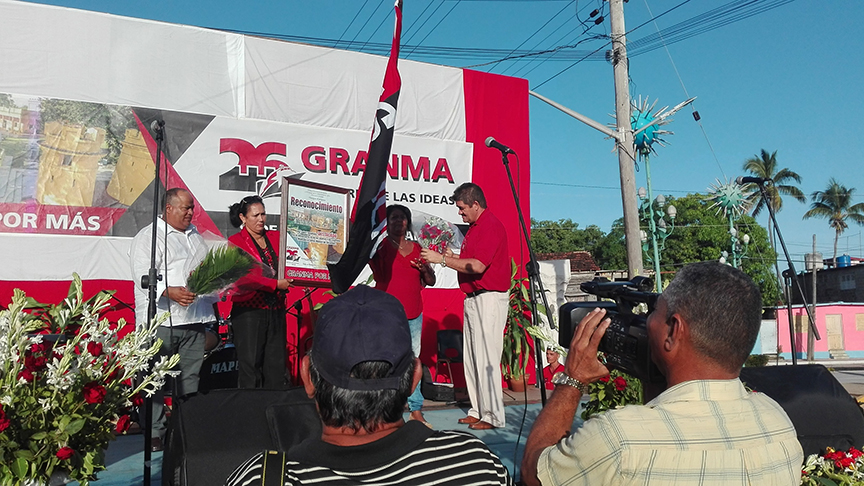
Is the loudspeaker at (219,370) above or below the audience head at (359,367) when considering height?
below

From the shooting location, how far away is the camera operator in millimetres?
1410

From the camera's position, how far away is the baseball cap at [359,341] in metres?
1.33

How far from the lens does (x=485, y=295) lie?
4996mm

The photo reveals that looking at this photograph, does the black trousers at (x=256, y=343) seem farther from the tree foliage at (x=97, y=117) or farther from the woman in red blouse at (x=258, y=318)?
the tree foliage at (x=97, y=117)

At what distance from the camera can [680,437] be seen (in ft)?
4.69

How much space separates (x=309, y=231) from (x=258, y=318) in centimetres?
74

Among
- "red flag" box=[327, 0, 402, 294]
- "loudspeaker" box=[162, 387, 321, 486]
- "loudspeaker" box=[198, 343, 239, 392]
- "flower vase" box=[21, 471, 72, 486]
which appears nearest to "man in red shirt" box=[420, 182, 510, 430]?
"red flag" box=[327, 0, 402, 294]

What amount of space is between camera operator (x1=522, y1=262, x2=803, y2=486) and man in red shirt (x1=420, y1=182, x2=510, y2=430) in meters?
3.28

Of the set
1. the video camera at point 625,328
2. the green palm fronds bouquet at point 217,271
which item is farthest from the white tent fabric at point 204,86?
the video camera at point 625,328

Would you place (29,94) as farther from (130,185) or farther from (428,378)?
(428,378)

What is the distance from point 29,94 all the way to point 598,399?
537cm

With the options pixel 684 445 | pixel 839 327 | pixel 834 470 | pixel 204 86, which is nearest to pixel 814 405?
pixel 834 470

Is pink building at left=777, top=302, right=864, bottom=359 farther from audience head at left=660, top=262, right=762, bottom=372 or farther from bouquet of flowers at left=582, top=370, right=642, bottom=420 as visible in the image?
audience head at left=660, top=262, right=762, bottom=372

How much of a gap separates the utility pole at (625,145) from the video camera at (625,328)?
31.8 feet
